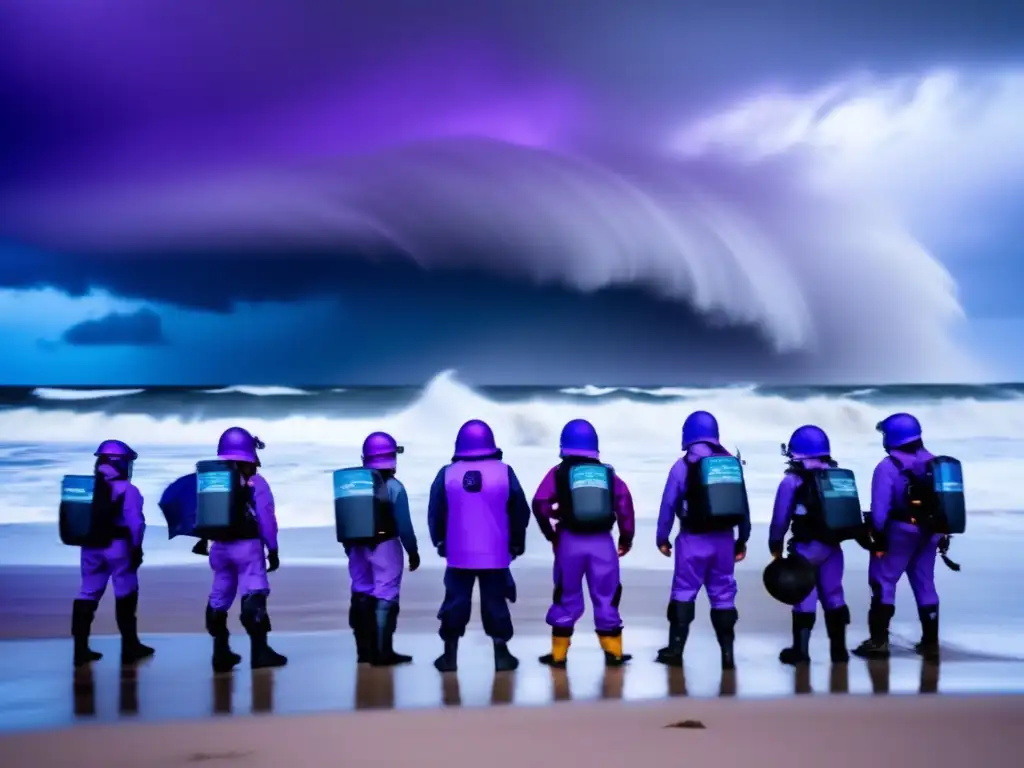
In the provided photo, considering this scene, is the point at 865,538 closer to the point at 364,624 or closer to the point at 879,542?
the point at 879,542

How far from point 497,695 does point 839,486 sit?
2100 millimetres

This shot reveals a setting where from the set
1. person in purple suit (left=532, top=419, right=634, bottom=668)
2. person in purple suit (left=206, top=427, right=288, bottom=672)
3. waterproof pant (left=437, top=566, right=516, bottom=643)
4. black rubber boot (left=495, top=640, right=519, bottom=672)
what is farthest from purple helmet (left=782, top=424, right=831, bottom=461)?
person in purple suit (left=206, top=427, right=288, bottom=672)

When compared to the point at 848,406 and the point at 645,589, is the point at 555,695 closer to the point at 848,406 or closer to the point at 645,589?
the point at 645,589

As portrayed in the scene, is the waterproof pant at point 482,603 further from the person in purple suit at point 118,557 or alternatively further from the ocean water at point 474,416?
the ocean water at point 474,416

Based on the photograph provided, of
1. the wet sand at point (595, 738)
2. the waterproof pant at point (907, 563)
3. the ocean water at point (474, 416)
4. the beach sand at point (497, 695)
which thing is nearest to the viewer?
the wet sand at point (595, 738)

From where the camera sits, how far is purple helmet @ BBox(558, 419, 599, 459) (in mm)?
5910

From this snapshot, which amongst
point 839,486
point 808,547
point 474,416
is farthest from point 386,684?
point 474,416

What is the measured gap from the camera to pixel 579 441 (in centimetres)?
591

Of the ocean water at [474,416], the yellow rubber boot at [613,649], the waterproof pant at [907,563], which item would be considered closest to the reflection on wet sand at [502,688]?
the yellow rubber boot at [613,649]

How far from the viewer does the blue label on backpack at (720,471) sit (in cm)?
571

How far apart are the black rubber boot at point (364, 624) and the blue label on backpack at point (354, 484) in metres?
0.54

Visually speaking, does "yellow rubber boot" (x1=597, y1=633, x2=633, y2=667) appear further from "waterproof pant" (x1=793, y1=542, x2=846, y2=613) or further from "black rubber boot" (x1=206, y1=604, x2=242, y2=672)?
"black rubber boot" (x1=206, y1=604, x2=242, y2=672)

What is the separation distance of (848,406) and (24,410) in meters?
19.8

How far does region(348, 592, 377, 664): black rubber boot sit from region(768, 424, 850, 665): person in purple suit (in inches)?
81.6
